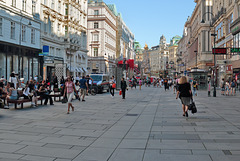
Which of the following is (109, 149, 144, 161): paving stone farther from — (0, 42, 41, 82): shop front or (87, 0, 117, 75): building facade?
(87, 0, 117, 75): building facade

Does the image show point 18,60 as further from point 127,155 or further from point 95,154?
point 127,155

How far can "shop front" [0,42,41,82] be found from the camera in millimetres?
28802

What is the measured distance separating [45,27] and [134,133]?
35252 millimetres

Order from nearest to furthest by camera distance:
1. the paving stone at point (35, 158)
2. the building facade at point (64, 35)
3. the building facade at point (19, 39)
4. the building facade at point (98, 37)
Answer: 1. the paving stone at point (35, 158)
2. the building facade at point (19, 39)
3. the building facade at point (64, 35)
4. the building facade at point (98, 37)

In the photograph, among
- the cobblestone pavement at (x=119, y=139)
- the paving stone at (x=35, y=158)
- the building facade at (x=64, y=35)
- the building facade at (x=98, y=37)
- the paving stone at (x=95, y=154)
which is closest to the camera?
the paving stone at (x=35, y=158)

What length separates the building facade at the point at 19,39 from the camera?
1130 inches

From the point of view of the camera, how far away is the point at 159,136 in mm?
7758

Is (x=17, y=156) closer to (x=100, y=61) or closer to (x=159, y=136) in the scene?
(x=159, y=136)

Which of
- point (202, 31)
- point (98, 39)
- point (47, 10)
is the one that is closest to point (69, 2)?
point (47, 10)

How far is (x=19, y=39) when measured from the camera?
3156 cm

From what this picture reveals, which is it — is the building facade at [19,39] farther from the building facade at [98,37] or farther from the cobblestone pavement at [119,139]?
the building facade at [98,37]

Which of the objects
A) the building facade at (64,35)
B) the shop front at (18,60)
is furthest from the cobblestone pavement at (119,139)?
the building facade at (64,35)

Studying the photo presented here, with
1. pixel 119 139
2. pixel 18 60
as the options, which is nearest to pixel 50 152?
pixel 119 139

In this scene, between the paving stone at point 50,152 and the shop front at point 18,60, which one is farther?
the shop front at point 18,60
